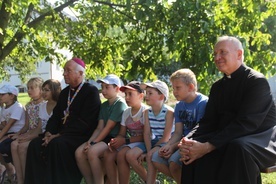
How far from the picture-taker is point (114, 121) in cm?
546

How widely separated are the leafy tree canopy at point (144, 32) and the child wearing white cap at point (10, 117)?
52.6 inches

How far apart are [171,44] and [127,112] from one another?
1653 mm

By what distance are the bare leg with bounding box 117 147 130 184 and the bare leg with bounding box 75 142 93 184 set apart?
53 centimetres

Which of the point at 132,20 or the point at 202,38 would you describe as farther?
the point at 132,20

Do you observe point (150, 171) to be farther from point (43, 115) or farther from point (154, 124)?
point (43, 115)

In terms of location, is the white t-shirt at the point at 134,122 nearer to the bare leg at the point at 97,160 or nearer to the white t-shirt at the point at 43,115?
the bare leg at the point at 97,160

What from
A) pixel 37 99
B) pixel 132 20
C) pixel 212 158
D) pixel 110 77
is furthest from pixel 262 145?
pixel 132 20

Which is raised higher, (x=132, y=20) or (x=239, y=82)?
(x=132, y=20)

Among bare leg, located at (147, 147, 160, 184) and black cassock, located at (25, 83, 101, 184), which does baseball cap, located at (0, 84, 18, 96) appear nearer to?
black cassock, located at (25, 83, 101, 184)

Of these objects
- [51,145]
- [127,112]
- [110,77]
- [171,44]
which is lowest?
[51,145]

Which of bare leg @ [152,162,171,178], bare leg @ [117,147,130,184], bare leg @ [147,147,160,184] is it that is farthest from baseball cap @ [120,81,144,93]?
bare leg @ [152,162,171,178]

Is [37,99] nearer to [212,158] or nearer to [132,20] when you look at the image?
[132,20]

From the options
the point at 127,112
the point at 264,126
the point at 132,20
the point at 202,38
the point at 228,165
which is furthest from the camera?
the point at 132,20

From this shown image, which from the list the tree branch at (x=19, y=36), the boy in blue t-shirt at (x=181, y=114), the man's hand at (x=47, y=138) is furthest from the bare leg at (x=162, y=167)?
the tree branch at (x=19, y=36)
